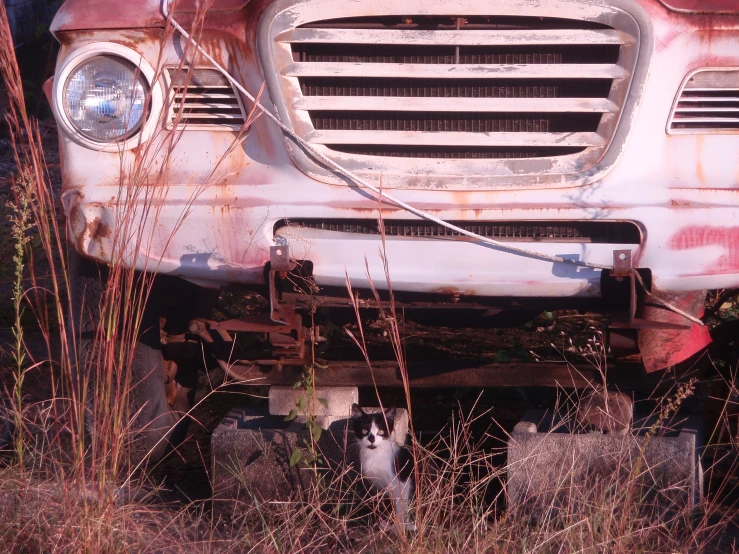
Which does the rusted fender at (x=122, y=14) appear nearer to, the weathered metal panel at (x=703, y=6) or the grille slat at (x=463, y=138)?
the grille slat at (x=463, y=138)

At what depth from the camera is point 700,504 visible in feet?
8.84

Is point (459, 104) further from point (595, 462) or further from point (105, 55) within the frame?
point (595, 462)

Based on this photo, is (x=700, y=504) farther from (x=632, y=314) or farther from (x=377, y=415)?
(x=377, y=415)

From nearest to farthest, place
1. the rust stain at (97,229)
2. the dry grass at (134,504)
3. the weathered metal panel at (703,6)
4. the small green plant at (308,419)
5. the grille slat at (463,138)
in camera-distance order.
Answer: the dry grass at (134,504) → the weathered metal panel at (703,6) → the grille slat at (463,138) → the rust stain at (97,229) → the small green plant at (308,419)

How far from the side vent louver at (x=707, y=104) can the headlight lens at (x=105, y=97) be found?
155 centimetres

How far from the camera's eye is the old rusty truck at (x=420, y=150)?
2527 millimetres

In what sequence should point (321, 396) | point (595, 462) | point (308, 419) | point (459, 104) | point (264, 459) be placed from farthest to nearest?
point (321, 396) < point (264, 459) < point (308, 419) < point (595, 462) < point (459, 104)

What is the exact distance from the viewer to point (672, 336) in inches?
113

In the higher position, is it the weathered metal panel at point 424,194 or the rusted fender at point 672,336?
the weathered metal panel at point 424,194

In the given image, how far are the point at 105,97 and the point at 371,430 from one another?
53.4 inches

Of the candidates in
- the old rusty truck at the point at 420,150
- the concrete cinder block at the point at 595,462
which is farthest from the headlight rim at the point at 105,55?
the concrete cinder block at the point at 595,462

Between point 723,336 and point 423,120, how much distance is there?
127 cm

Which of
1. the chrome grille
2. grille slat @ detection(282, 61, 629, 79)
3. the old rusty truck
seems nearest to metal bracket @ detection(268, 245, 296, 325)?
the old rusty truck

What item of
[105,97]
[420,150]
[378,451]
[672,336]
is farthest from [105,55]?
[672,336]
